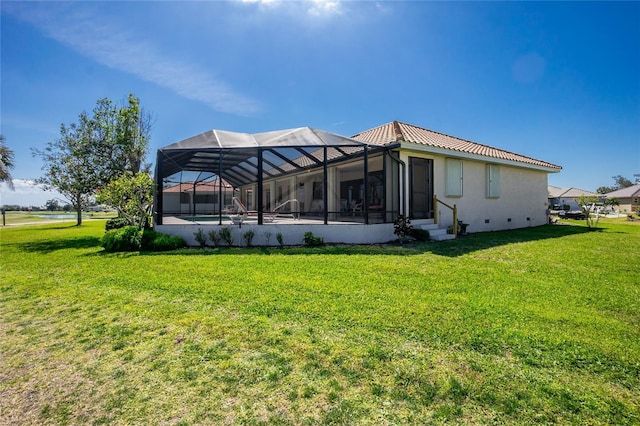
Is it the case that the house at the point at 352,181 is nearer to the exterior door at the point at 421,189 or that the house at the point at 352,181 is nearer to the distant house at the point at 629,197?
the exterior door at the point at 421,189

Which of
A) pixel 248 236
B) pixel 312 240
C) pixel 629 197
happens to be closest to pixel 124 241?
pixel 248 236

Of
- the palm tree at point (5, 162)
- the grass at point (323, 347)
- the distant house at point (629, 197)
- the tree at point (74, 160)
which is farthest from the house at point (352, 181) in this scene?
the distant house at point (629, 197)

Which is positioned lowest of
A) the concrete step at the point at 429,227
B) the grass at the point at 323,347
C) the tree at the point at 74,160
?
the grass at the point at 323,347

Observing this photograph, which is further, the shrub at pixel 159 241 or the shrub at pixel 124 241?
the shrub at pixel 124 241

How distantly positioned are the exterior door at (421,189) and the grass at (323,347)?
5.60 meters

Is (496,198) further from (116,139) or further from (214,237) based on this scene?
(116,139)

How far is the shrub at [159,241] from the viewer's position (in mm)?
8586

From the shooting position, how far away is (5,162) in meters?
16.0

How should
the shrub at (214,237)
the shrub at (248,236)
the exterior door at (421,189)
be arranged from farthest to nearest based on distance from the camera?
1. the exterior door at (421,189)
2. the shrub at (214,237)
3. the shrub at (248,236)

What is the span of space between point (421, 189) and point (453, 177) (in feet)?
4.47

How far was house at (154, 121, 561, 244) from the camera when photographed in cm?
958

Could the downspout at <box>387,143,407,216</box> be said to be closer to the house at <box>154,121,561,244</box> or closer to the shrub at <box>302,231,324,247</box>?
the house at <box>154,121,561,244</box>

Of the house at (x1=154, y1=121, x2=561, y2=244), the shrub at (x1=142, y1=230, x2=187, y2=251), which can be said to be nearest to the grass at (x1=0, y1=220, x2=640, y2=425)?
the shrub at (x1=142, y1=230, x2=187, y2=251)

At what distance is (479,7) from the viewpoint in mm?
11328
